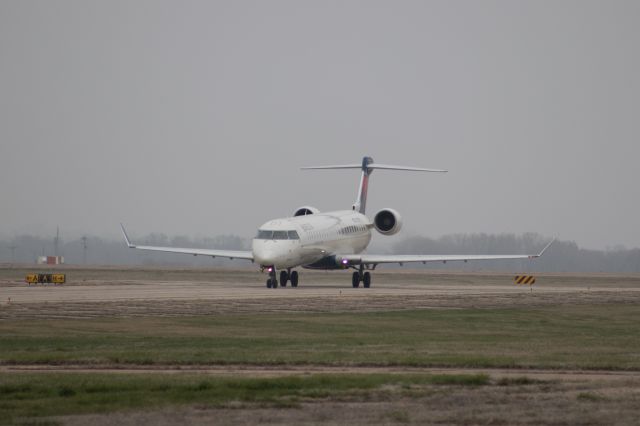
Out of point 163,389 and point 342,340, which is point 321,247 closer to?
point 342,340

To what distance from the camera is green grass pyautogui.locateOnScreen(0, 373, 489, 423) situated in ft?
52.5

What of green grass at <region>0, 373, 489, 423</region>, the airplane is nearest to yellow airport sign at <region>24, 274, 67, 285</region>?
the airplane

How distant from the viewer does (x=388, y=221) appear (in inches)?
2704

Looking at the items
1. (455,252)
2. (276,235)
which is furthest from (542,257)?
(276,235)

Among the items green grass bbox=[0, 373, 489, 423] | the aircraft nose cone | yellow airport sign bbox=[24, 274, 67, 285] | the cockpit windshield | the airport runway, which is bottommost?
green grass bbox=[0, 373, 489, 423]

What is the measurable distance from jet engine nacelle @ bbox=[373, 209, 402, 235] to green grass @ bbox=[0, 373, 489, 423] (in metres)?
48.8

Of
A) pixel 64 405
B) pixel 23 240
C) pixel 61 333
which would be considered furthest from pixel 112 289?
pixel 23 240

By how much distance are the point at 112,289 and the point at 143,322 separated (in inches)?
816

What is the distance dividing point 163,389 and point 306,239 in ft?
140

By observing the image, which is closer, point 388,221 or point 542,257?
point 388,221

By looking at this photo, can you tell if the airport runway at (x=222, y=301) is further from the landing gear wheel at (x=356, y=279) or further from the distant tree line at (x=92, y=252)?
the distant tree line at (x=92, y=252)

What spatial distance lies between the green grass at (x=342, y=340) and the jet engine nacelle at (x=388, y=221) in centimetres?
3135

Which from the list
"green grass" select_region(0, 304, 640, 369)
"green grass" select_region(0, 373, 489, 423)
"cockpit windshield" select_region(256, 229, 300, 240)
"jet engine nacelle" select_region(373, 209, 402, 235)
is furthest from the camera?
"jet engine nacelle" select_region(373, 209, 402, 235)

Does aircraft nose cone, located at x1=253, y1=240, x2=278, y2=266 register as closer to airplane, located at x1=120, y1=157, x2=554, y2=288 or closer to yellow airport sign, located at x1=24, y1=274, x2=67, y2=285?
airplane, located at x1=120, y1=157, x2=554, y2=288
